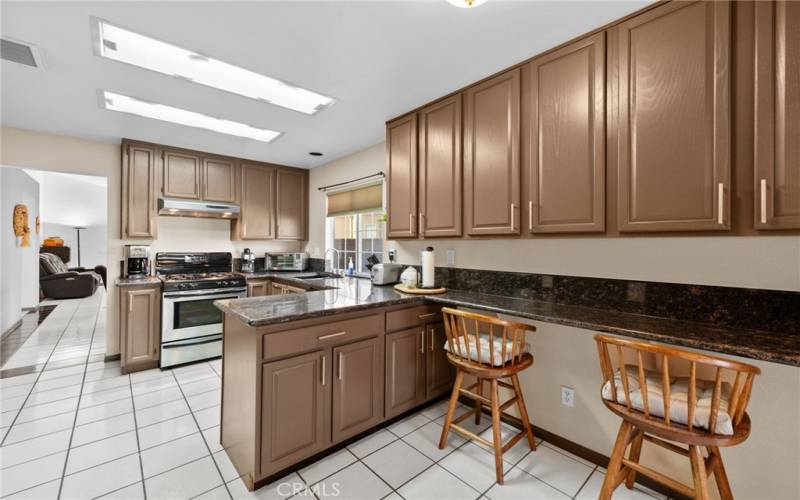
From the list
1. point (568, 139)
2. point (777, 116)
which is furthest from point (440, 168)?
point (777, 116)

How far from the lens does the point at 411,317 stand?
7.76ft

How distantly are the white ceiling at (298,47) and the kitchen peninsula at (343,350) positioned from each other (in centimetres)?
149

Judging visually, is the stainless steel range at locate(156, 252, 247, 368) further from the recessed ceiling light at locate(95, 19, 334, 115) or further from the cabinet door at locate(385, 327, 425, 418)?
the cabinet door at locate(385, 327, 425, 418)

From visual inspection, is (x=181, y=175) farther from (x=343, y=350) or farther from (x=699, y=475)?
(x=699, y=475)

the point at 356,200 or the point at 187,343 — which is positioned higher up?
the point at 356,200

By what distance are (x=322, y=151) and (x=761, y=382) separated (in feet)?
13.3

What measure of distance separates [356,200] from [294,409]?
2713mm

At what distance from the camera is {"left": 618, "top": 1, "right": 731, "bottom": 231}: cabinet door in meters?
1.43

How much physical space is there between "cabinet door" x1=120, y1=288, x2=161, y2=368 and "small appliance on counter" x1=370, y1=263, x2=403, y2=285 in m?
2.40

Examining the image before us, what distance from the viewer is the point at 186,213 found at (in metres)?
3.99

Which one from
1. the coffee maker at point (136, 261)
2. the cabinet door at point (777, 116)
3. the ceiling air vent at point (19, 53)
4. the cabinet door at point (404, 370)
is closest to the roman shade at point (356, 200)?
the cabinet door at point (404, 370)

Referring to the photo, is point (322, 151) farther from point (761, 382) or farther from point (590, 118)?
point (761, 382)

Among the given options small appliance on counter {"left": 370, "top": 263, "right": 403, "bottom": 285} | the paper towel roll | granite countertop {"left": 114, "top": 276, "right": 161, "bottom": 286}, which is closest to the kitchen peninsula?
the paper towel roll

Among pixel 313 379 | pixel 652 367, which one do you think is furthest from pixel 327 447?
pixel 652 367
